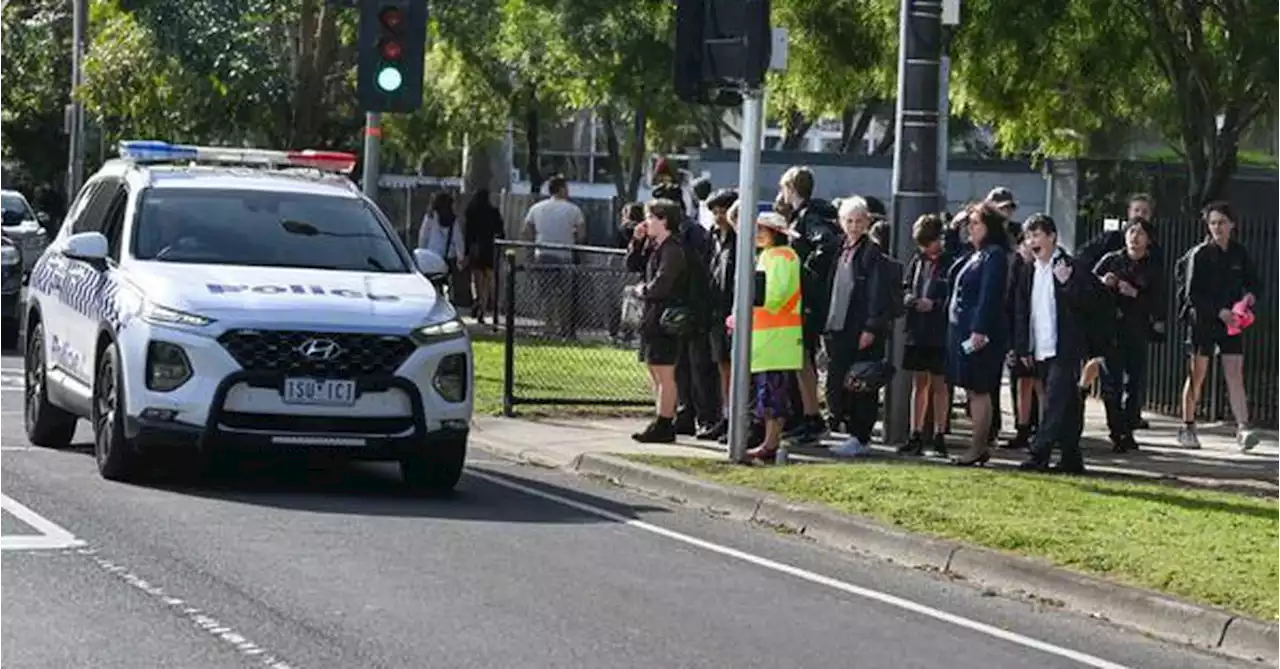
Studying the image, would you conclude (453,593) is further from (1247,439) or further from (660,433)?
(1247,439)

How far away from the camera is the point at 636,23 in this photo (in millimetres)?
38281

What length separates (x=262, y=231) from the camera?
622 inches

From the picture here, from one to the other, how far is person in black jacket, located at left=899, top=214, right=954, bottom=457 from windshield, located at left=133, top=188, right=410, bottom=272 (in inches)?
151

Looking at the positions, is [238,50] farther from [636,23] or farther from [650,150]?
[650,150]

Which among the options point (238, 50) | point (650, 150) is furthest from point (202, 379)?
point (650, 150)

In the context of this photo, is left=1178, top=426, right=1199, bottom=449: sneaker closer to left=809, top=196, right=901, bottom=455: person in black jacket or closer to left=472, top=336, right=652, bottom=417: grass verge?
left=809, top=196, right=901, bottom=455: person in black jacket

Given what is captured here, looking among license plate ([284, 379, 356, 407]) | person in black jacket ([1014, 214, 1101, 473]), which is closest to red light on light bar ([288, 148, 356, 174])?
license plate ([284, 379, 356, 407])

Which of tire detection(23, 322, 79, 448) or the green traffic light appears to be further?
the green traffic light

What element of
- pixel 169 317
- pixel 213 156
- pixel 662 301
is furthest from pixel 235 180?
pixel 662 301

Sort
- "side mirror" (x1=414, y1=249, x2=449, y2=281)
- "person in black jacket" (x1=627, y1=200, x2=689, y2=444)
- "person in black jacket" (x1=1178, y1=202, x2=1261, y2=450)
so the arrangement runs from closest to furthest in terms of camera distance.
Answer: "side mirror" (x1=414, y1=249, x2=449, y2=281), "person in black jacket" (x1=627, y1=200, x2=689, y2=444), "person in black jacket" (x1=1178, y1=202, x2=1261, y2=450)

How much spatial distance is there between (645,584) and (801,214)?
710 centimetres

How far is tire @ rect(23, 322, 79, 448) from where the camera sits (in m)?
16.8

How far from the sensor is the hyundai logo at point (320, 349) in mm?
14359

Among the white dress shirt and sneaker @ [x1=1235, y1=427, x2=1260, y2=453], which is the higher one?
the white dress shirt
